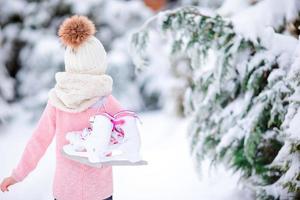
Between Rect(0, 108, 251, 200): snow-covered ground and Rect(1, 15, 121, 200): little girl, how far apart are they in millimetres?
1429

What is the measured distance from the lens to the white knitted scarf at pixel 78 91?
7.29 ft

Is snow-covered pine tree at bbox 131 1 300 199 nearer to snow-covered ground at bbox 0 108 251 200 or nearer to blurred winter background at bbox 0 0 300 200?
blurred winter background at bbox 0 0 300 200

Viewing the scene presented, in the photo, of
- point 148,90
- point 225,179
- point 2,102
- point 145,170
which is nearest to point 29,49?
point 2,102

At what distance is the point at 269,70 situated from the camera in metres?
3.10

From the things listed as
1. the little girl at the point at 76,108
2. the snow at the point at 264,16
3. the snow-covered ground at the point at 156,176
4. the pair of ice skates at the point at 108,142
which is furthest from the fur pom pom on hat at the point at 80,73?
the snow-covered ground at the point at 156,176

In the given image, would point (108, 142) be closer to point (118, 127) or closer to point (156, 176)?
point (118, 127)

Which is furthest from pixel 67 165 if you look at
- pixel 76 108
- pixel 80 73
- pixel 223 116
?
pixel 223 116

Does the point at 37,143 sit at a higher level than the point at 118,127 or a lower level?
lower

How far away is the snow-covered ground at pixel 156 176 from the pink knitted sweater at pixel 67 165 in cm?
139

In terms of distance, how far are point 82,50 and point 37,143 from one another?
52cm

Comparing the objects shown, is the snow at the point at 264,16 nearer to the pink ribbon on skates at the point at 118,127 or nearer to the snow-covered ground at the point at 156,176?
the snow-covered ground at the point at 156,176

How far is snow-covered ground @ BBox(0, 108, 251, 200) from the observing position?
392cm

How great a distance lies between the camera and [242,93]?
3424mm

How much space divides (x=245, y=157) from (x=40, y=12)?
5233 mm
